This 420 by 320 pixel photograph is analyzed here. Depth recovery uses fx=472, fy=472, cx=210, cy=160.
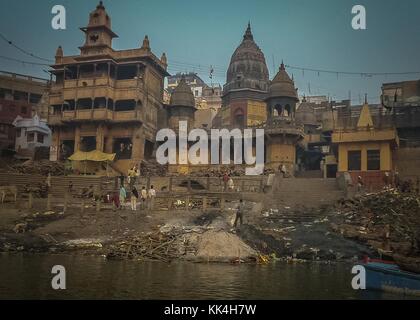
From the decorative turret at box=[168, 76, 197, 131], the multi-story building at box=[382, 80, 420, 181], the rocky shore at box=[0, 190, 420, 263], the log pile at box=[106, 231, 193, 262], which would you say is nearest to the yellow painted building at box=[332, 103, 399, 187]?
the multi-story building at box=[382, 80, 420, 181]

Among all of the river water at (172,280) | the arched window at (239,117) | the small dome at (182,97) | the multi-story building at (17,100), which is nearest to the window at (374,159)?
the arched window at (239,117)

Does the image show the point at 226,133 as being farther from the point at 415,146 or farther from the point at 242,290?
the point at 242,290

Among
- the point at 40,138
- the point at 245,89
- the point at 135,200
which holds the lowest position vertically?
the point at 135,200

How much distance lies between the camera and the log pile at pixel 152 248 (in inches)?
738

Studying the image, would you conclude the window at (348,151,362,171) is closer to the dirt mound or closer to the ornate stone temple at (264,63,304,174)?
the ornate stone temple at (264,63,304,174)

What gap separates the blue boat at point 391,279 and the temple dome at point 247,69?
4210 centimetres

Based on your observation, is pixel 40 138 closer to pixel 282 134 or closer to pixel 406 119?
pixel 282 134

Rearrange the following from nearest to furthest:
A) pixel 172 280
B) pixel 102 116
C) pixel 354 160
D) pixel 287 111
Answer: pixel 172 280 → pixel 354 160 → pixel 102 116 → pixel 287 111

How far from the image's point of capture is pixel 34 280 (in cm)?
1280

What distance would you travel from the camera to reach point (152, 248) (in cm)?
1953

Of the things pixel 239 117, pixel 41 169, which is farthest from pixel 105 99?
pixel 239 117

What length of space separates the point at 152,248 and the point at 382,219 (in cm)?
1216

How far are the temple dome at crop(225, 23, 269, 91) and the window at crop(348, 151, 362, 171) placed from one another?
1898 cm
